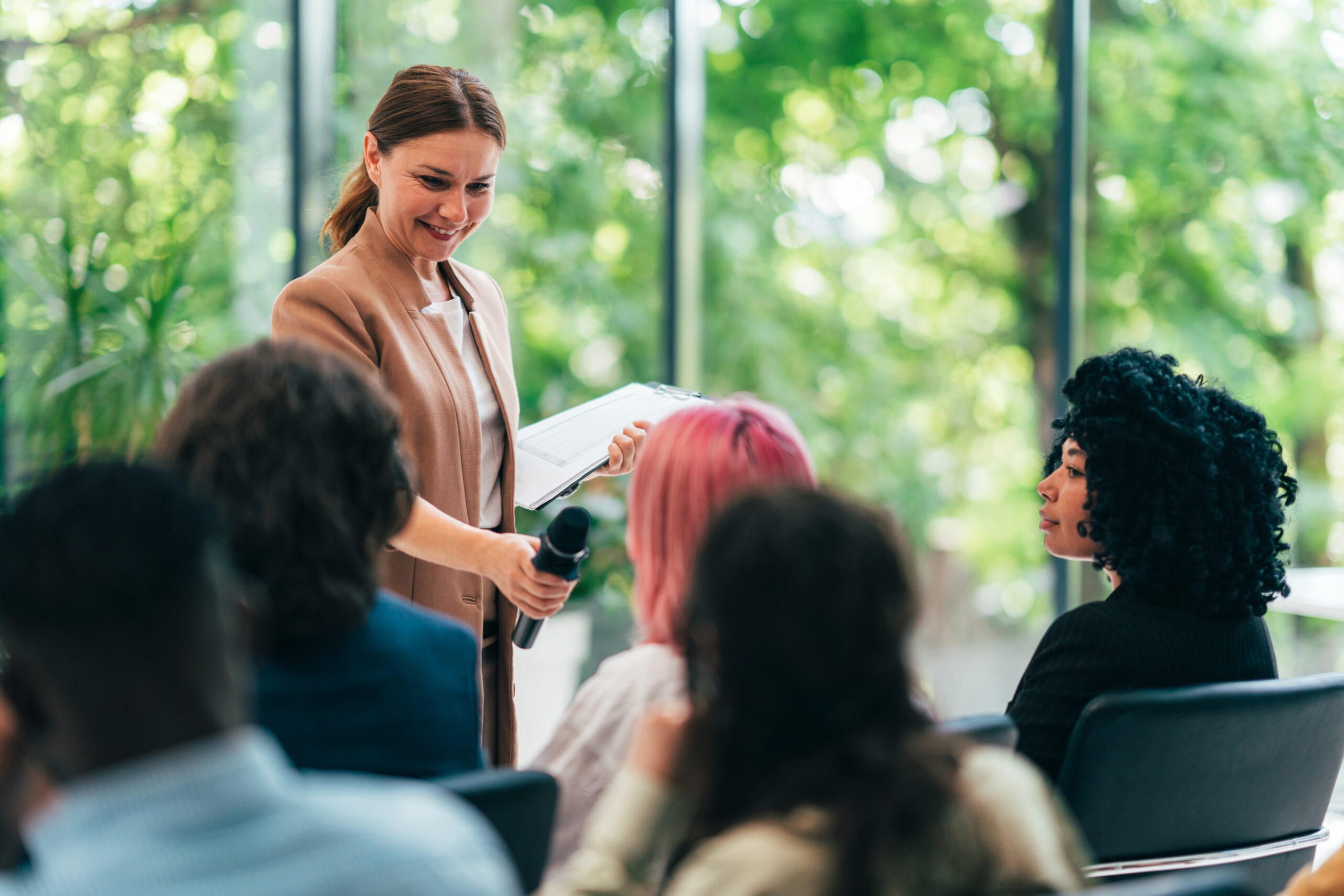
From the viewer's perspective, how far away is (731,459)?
1.22 metres

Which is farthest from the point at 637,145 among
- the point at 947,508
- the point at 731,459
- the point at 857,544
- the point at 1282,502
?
the point at 857,544

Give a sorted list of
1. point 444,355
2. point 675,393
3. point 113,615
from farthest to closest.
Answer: point 675,393, point 444,355, point 113,615

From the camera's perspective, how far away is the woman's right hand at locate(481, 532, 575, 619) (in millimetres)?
1568

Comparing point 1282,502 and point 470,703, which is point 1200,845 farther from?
point 470,703

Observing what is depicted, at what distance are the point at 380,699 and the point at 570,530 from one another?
0.46 meters

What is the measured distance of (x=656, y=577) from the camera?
1229mm

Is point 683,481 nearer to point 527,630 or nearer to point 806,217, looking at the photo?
point 527,630

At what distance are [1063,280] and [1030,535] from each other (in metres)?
0.85

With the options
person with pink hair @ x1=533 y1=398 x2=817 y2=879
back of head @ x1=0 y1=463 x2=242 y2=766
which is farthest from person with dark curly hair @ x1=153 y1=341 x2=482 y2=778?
back of head @ x1=0 y1=463 x2=242 y2=766

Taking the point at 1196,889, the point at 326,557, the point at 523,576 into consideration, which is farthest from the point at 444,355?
the point at 1196,889

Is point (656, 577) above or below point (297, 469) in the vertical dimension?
below

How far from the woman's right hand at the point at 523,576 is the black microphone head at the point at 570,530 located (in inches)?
2.9

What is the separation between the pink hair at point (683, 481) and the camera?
121 centimetres

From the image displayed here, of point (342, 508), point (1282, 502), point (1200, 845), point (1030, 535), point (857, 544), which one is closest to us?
point (857, 544)
